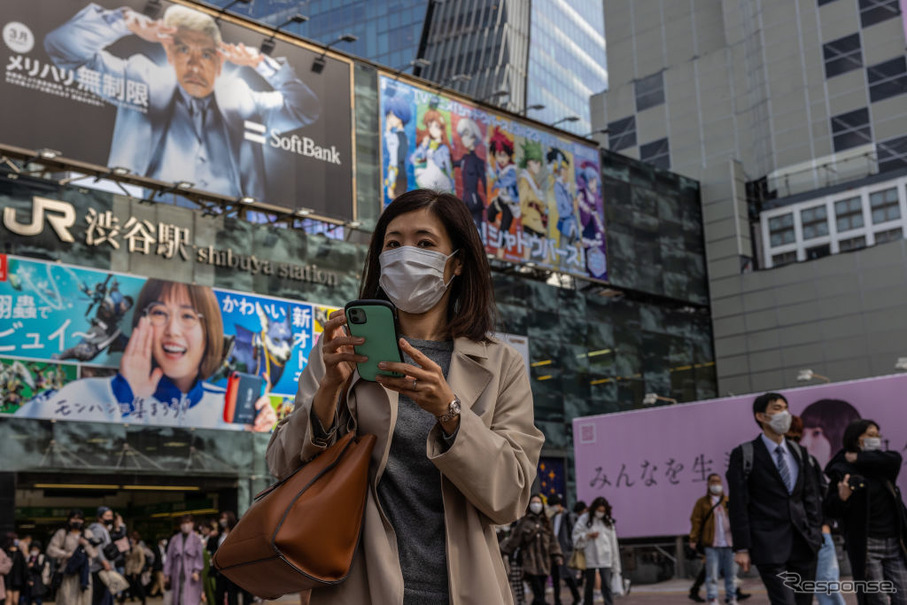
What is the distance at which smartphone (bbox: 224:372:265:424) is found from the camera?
21078 millimetres

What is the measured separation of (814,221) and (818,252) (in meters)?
1.04

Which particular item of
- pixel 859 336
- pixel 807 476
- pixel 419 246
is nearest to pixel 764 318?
pixel 859 336

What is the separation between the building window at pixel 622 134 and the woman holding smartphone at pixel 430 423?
38325 millimetres

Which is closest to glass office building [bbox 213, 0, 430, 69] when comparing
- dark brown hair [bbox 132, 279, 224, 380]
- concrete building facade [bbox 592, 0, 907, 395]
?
concrete building facade [bbox 592, 0, 907, 395]

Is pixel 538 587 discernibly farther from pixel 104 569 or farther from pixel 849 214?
pixel 849 214

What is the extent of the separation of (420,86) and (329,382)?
24731 mm

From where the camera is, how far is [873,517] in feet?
20.7

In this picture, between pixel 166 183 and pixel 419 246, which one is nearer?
pixel 419 246

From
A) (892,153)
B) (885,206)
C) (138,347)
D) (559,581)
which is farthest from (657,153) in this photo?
(559,581)

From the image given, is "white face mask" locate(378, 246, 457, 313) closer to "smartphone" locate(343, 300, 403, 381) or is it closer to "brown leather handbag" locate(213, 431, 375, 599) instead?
"smartphone" locate(343, 300, 403, 381)

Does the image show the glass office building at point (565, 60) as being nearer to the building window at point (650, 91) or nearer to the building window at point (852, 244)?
the building window at point (650, 91)

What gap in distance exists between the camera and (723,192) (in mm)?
33906

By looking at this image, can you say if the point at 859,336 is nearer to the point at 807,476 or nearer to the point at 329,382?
the point at 807,476

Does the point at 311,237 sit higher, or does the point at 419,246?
the point at 311,237
